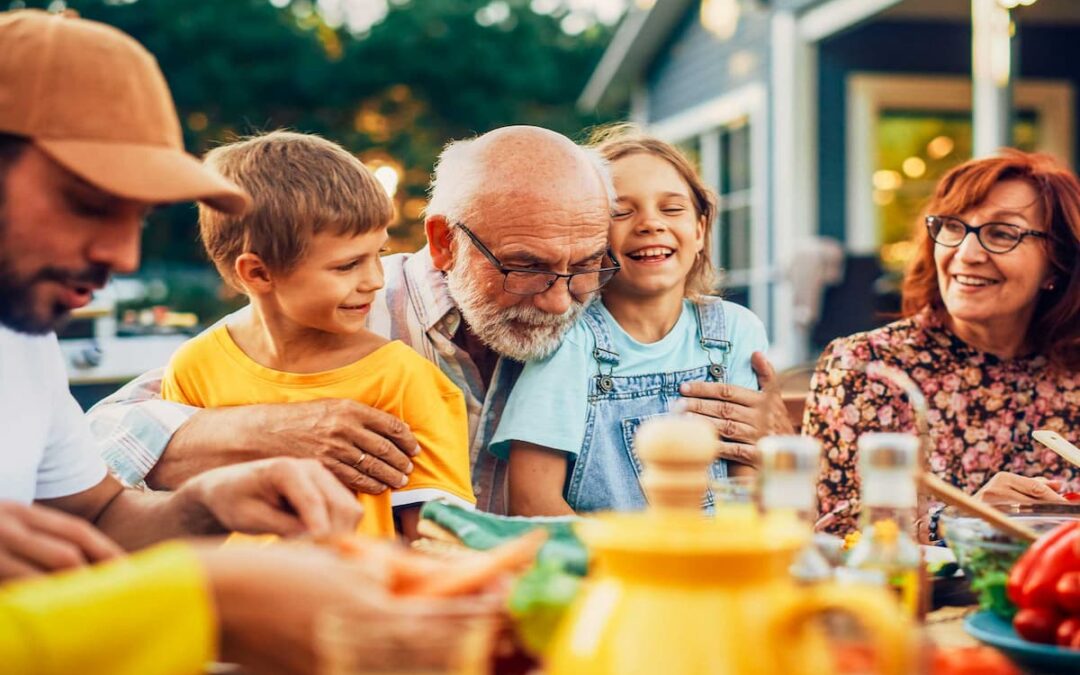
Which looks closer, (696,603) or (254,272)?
(696,603)

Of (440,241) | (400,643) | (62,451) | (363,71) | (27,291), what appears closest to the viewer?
(400,643)

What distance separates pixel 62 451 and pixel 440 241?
127 centimetres

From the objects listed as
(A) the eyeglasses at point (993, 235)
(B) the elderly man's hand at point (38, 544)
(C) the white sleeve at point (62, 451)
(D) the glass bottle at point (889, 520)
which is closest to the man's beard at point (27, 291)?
(C) the white sleeve at point (62, 451)

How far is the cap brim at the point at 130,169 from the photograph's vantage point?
1616mm

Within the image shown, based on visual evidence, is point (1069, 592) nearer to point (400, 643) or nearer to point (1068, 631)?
point (1068, 631)

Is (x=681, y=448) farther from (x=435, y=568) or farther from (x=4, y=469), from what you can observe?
(x=4, y=469)

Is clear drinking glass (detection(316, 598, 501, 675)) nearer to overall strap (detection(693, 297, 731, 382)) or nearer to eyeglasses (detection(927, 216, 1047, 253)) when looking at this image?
overall strap (detection(693, 297, 731, 382))

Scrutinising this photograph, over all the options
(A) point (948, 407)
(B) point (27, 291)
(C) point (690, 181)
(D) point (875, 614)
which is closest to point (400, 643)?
(D) point (875, 614)

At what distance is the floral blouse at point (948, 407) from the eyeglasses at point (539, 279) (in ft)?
2.46

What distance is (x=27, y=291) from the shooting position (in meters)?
1.73

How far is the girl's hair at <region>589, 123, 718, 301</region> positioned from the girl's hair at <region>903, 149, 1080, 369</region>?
A: 0.71 m

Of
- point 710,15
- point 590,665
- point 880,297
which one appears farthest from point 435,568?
point 710,15

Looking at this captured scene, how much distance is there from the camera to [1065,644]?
1.54m

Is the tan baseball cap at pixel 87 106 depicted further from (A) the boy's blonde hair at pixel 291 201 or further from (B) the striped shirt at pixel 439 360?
(B) the striped shirt at pixel 439 360
